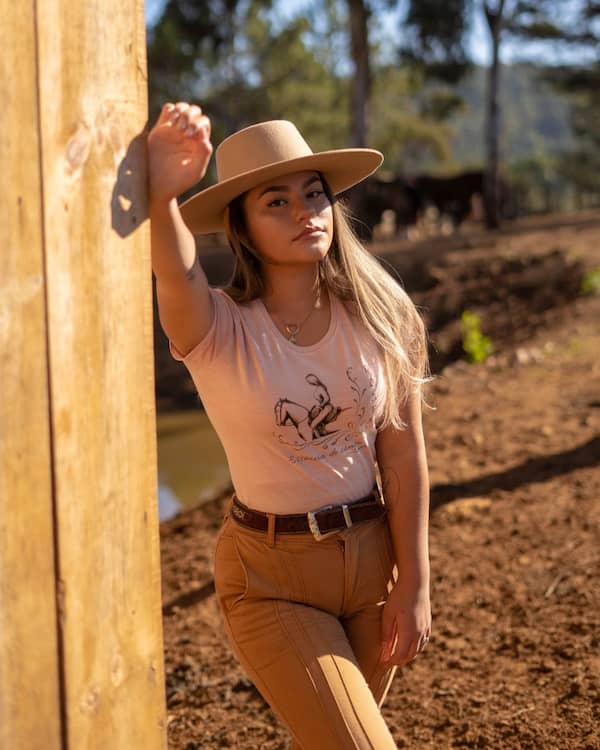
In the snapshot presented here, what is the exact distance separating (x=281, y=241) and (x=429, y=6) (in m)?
18.3

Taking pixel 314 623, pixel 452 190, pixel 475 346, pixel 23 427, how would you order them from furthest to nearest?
pixel 452 190 < pixel 475 346 < pixel 314 623 < pixel 23 427

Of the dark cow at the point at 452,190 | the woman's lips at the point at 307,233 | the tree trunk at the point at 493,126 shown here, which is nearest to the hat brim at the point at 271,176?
the woman's lips at the point at 307,233

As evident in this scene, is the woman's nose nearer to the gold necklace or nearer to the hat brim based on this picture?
the hat brim

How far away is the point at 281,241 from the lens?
7.68 ft

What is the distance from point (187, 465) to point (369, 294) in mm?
8526

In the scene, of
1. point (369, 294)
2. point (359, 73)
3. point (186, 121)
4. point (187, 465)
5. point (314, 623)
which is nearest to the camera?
point (186, 121)

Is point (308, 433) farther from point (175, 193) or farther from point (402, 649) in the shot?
point (175, 193)

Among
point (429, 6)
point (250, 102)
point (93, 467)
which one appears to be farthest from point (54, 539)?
point (250, 102)

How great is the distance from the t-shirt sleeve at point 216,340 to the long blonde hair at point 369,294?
5.1 inches

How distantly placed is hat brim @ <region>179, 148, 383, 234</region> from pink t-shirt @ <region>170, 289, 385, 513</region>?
250mm

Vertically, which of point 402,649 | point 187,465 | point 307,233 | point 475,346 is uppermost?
point 307,233

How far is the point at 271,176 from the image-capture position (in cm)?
234

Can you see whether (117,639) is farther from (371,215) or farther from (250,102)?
(250,102)

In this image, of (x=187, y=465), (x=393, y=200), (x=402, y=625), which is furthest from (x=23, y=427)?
(x=393, y=200)
